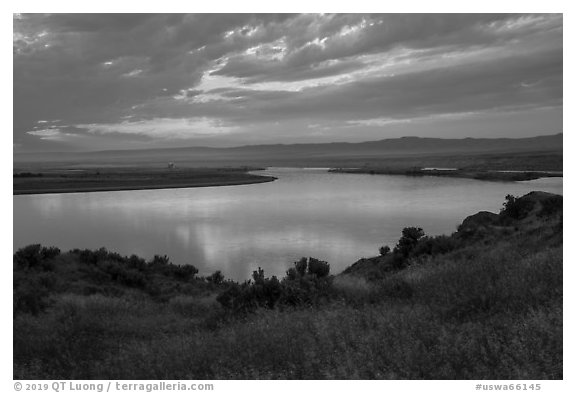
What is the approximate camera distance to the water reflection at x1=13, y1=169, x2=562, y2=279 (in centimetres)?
2427

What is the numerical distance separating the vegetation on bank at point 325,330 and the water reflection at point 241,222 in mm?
9986

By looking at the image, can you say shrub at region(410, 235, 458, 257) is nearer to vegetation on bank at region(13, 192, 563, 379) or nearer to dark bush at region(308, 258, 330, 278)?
vegetation on bank at region(13, 192, 563, 379)

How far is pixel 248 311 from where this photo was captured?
8.95 m

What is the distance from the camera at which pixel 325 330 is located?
6.05 m

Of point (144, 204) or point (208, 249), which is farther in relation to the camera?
point (144, 204)

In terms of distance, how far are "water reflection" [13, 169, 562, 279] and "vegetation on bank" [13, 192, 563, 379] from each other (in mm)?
9986

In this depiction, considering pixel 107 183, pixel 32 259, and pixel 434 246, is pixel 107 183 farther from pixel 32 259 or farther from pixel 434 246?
pixel 434 246

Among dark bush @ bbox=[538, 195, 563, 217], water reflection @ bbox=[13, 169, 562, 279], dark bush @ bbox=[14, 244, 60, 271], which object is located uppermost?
dark bush @ bbox=[538, 195, 563, 217]

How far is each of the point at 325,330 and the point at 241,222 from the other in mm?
28607

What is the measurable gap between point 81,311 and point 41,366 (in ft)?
9.92

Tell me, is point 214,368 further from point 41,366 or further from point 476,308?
point 476,308

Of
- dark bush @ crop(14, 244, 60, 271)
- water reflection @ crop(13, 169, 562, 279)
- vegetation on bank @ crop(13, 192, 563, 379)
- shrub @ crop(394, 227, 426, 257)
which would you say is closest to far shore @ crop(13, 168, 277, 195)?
water reflection @ crop(13, 169, 562, 279)
